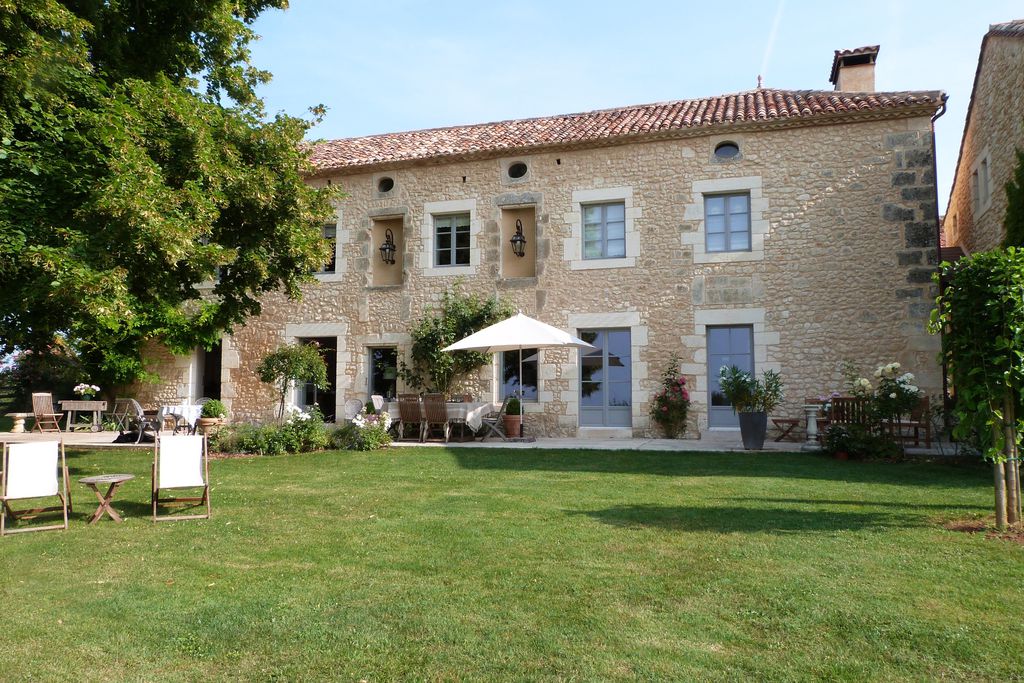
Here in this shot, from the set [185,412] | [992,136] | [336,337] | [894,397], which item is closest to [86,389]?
[185,412]

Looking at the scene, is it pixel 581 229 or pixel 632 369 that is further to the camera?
pixel 581 229

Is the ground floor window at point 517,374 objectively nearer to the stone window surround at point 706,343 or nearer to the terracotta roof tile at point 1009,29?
the stone window surround at point 706,343

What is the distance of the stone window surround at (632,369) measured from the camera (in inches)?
469

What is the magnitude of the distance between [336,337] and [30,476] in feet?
28.2

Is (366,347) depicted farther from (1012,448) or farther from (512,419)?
(1012,448)

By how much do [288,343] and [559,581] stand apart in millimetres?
11422

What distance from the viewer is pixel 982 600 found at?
10.4 ft

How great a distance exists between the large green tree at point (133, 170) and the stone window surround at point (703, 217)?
624cm

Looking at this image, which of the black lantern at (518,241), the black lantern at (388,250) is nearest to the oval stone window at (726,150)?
the black lantern at (518,241)

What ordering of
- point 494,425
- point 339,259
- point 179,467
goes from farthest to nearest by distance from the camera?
1. point 339,259
2. point 494,425
3. point 179,467

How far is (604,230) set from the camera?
1257 centimetres

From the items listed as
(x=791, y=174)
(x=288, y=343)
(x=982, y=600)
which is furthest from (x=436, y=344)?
(x=982, y=600)

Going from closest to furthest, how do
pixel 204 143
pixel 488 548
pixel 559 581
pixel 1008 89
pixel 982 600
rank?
pixel 982 600 → pixel 559 581 → pixel 488 548 → pixel 204 143 → pixel 1008 89

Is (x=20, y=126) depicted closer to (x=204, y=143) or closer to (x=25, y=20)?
(x=25, y=20)
